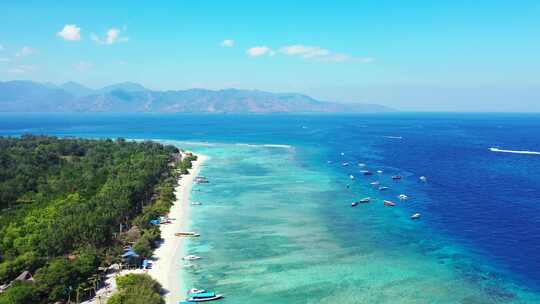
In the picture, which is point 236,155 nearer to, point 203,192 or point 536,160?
point 203,192

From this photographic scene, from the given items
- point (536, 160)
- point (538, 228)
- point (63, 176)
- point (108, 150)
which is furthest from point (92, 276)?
point (536, 160)

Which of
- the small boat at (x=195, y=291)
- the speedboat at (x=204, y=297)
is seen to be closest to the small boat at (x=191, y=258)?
the small boat at (x=195, y=291)

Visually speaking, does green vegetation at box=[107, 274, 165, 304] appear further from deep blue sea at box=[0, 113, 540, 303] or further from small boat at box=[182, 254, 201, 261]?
small boat at box=[182, 254, 201, 261]

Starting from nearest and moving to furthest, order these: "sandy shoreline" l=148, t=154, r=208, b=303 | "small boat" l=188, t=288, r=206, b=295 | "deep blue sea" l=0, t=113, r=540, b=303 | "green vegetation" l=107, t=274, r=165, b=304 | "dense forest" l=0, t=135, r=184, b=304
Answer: "green vegetation" l=107, t=274, r=165, b=304
"dense forest" l=0, t=135, r=184, b=304
"small boat" l=188, t=288, r=206, b=295
"sandy shoreline" l=148, t=154, r=208, b=303
"deep blue sea" l=0, t=113, r=540, b=303

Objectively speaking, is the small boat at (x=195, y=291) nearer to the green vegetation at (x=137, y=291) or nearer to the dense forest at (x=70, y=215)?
Result: the green vegetation at (x=137, y=291)

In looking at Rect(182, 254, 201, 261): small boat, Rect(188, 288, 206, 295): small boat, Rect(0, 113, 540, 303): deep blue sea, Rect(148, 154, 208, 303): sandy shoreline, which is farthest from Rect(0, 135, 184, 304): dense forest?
Rect(188, 288, 206, 295): small boat

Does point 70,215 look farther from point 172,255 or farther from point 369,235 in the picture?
point 369,235
